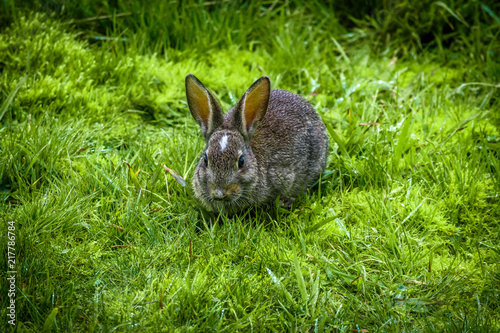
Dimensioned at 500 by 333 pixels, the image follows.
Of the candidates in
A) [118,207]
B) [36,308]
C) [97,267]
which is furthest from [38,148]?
[36,308]

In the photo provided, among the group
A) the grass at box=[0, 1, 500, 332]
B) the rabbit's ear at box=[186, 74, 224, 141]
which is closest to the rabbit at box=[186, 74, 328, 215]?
the rabbit's ear at box=[186, 74, 224, 141]

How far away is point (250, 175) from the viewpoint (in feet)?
12.7

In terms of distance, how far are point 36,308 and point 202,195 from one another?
1499mm

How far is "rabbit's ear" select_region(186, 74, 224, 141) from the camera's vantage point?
12.8ft

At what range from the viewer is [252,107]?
13.1ft

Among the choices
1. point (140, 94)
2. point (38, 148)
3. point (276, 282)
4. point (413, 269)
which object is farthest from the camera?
point (140, 94)

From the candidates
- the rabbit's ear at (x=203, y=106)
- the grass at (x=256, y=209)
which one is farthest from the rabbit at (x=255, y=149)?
the grass at (x=256, y=209)

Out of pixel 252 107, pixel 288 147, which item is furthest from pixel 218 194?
pixel 288 147

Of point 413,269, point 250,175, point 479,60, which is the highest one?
point 479,60

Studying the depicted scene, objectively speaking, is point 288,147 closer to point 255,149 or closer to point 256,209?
point 255,149

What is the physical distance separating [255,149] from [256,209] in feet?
1.71

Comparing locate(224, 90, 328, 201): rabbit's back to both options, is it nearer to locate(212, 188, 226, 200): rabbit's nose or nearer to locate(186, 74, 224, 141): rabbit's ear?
locate(186, 74, 224, 141): rabbit's ear

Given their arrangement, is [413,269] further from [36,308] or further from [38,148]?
[38,148]

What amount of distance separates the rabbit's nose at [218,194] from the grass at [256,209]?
268 millimetres
